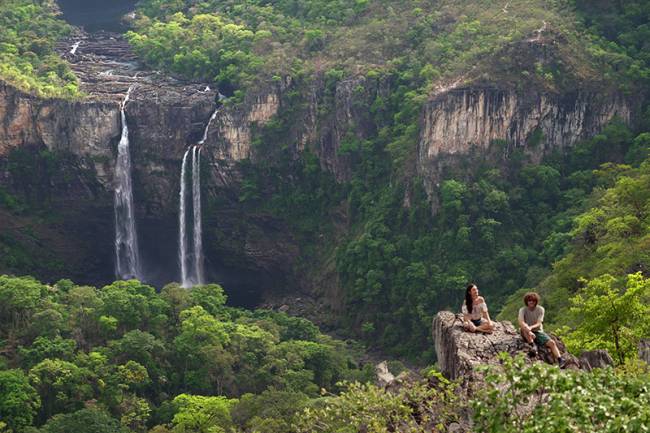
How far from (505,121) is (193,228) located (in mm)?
15275

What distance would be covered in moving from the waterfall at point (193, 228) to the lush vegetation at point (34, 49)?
19.8 feet

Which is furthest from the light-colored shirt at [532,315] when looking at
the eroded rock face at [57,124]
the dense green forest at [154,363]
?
the eroded rock face at [57,124]

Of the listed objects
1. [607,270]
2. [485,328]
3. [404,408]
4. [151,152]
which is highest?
[151,152]

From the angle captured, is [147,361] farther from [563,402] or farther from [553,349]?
[563,402]

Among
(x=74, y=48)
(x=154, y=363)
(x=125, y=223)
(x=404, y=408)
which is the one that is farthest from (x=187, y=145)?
(x=404, y=408)

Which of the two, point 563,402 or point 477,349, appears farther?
point 477,349

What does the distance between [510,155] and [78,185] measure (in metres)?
19.4

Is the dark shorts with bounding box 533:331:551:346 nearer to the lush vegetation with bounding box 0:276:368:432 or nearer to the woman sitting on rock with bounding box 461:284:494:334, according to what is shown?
the woman sitting on rock with bounding box 461:284:494:334

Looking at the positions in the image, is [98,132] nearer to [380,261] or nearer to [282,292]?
[282,292]

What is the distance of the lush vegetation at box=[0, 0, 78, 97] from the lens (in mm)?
54938

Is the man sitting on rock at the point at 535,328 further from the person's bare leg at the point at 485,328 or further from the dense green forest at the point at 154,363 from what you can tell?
the dense green forest at the point at 154,363

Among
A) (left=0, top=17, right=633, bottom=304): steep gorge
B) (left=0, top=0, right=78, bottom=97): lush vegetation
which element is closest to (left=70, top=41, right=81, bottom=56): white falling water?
(left=0, top=0, right=78, bottom=97): lush vegetation

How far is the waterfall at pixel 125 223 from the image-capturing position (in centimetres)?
5541

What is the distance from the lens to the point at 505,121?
49125 mm
